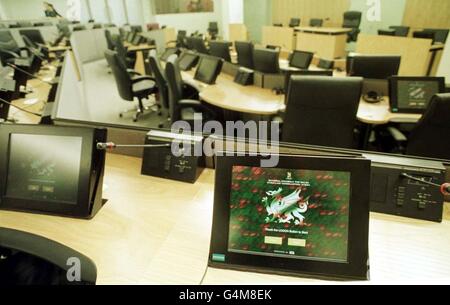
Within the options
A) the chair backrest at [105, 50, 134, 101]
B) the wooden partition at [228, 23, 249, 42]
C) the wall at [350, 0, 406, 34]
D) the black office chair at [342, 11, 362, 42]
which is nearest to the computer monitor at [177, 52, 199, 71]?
the chair backrest at [105, 50, 134, 101]

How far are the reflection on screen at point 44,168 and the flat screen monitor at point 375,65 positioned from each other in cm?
241

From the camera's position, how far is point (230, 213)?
80 cm

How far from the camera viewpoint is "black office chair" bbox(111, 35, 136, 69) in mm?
5297

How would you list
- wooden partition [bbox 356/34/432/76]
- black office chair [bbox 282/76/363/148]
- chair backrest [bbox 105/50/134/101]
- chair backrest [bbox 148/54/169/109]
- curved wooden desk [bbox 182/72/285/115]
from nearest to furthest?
black office chair [bbox 282/76/363/148], curved wooden desk [bbox 182/72/285/115], chair backrest [bbox 148/54/169/109], chair backrest [bbox 105/50/134/101], wooden partition [bbox 356/34/432/76]

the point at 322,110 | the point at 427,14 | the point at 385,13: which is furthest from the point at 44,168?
the point at 385,13

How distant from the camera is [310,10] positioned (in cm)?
946

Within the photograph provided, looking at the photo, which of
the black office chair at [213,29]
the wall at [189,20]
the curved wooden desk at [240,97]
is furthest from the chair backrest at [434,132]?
the wall at [189,20]

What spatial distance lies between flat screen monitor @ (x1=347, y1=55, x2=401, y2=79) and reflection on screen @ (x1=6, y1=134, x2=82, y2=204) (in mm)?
2413

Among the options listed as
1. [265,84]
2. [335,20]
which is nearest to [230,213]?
[265,84]

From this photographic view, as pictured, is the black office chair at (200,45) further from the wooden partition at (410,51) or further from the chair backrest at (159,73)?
the wooden partition at (410,51)

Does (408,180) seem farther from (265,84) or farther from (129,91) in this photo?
(129,91)

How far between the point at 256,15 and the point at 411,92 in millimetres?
9448

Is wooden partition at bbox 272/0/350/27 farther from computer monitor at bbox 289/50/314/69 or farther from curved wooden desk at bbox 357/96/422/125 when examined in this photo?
curved wooden desk at bbox 357/96/422/125

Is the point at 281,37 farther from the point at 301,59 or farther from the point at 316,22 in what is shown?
the point at 301,59
